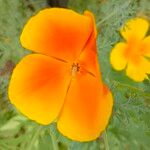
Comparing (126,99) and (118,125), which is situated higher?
(126,99)

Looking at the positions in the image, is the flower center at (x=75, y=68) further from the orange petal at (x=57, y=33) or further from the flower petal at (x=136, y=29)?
the flower petal at (x=136, y=29)

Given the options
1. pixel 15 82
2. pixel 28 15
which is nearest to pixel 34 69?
pixel 15 82

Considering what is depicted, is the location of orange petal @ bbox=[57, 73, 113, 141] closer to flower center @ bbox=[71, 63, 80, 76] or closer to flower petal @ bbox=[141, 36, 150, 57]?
flower center @ bbox=[71, 63, 80, 76]

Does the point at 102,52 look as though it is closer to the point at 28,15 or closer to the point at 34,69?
the point at 34,69

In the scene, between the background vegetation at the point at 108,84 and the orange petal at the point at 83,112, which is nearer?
the orange petal at the point at 83,112

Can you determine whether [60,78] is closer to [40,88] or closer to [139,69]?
[40,88]

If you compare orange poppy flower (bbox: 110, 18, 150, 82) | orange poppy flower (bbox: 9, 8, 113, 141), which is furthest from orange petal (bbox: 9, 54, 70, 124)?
orange poppy flower (bbox: 110, 18, 150, 82)

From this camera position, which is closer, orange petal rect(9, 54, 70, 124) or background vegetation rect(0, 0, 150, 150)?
orange petal rect(9, 54, 70, 124)

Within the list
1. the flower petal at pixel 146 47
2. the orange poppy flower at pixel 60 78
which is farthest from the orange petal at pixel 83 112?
the flower petal at pixel 146 47
